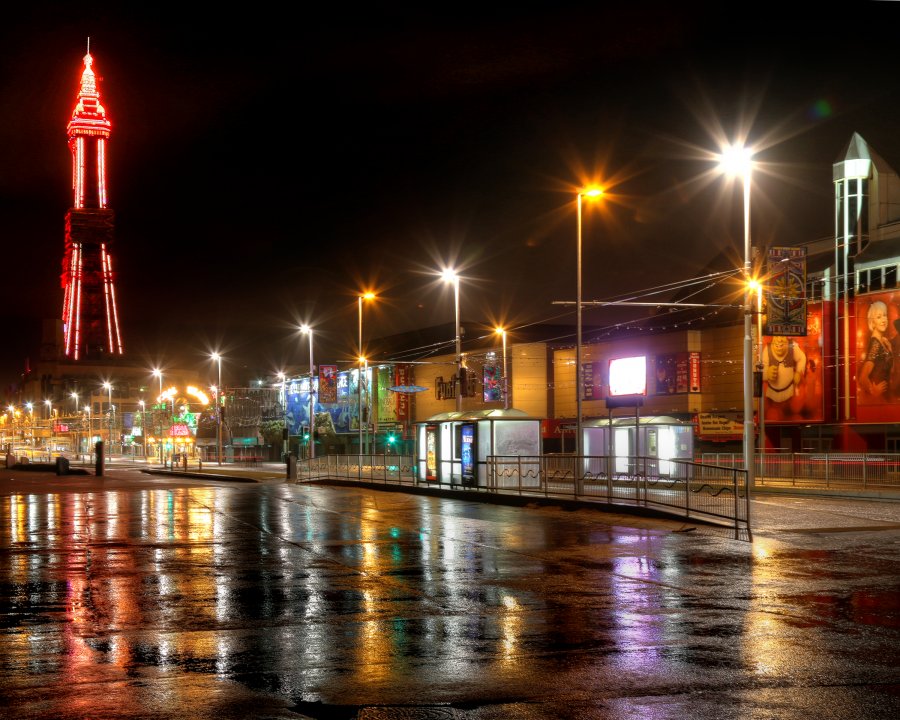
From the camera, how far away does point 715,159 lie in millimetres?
29891

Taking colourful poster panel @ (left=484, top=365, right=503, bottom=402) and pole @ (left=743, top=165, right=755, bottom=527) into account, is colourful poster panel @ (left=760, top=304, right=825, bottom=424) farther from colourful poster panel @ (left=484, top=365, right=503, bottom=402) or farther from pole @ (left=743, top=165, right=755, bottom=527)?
pole @ (left=743, top=165, right=755, bottom=527)

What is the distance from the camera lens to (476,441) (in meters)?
31.9

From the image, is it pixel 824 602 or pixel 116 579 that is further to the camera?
pixel 116 579

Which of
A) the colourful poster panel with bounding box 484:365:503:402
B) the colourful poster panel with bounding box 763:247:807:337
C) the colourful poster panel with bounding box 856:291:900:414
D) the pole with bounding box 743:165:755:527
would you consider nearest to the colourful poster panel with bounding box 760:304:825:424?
the colourful poster panel with bounding box 856:291:900:414

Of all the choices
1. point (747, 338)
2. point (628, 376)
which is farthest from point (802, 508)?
point (628, 376)

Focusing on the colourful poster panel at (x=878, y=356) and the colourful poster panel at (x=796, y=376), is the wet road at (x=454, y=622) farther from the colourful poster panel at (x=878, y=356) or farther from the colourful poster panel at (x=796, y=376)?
the colourful poster panel at (x=796, y=376)

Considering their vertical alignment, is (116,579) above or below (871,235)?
below

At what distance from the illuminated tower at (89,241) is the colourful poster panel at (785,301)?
11512 cm

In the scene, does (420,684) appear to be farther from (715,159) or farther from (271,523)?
(715,159)

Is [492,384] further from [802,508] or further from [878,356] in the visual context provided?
[802,508]

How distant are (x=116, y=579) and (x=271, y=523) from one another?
9.14 metres

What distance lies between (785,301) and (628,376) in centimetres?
2937

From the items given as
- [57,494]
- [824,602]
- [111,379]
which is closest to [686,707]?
[824,602]

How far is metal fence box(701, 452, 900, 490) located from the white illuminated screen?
21.7 m
